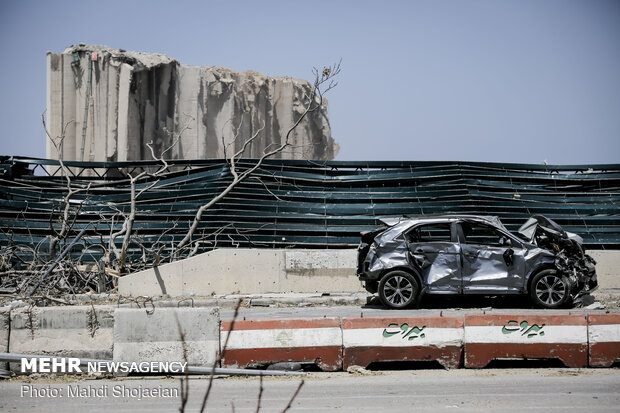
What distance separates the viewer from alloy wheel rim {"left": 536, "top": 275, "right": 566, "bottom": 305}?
13.5 metres

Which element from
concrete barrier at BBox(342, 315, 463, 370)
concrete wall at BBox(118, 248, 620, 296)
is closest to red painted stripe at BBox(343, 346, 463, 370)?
concrete barrier at BBox(342, 315, 463, 370)

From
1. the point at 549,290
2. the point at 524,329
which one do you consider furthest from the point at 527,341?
the point at 549,290

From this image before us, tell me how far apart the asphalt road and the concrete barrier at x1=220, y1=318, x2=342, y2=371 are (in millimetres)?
236

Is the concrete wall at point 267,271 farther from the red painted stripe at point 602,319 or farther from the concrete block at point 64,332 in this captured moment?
the red painted stripe at point 602,319

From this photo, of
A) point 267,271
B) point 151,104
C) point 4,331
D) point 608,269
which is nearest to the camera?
point 4,331

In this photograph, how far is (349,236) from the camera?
20.8 m

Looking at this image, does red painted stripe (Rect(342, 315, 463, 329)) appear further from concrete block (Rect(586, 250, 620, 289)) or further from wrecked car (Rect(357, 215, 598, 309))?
Result: concrete block (Rect(586, 250, 620, 289))

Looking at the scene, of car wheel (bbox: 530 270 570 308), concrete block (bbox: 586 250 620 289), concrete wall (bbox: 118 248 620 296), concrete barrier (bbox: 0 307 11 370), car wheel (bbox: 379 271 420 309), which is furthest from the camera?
concrete block (bbox: 586 250 620 289)

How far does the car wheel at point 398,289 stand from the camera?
13664 millimetres

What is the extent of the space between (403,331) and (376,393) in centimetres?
136

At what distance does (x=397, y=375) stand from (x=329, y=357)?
0.87 m

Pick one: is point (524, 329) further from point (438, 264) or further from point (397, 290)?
point (397, 290)

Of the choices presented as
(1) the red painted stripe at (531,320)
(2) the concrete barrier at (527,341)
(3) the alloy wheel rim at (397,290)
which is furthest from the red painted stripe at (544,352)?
(3) the alloy wheel rim at (397,290)

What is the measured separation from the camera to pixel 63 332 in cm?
951
